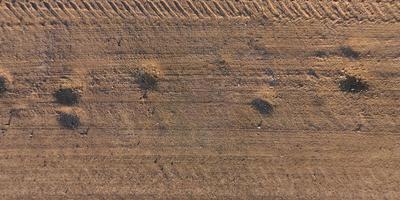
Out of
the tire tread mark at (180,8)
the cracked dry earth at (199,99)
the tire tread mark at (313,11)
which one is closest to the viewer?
the cracked dry earth at (199,99)

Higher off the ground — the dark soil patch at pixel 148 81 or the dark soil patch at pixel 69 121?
the dark soil patch at pixel 148 81

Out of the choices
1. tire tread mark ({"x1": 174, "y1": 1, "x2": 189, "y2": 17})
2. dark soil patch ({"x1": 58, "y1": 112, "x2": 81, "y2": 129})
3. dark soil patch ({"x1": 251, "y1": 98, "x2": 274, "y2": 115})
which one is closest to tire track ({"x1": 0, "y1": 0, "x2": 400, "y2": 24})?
tire tread mark ({"x1": 174, "y1": 1, "x2": 189, "y2": 17})

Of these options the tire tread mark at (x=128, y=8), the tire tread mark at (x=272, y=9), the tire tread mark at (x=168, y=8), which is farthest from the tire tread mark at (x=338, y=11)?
the tire tread mark at (x=128, y=8)

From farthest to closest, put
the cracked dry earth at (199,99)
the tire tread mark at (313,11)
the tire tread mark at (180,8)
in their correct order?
the tire tread mark at (180,8)
the tire tread mark at (313,11)
the cracked dry earth at (199,99)

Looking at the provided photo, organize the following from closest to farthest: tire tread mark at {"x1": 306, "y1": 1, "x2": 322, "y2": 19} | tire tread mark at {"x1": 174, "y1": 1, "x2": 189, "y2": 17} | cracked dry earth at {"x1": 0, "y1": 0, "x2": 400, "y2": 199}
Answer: cracked dry earth at {"x1": 0, "y1": 0, "x2": 400, "y2": 199}, tire tread mark at {"x1": 306, "y1": 1, "x2": 322, "y2": 19}, tire tread mark at {"x1": 174, "y1": 1, "x2": 189, "y2": 17}

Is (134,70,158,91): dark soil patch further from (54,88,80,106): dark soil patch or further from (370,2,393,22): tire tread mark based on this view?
(370,2,393,22): tire tread mark

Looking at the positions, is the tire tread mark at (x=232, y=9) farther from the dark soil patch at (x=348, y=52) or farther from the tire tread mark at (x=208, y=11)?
the dark soil patch at (x=348, y=52)

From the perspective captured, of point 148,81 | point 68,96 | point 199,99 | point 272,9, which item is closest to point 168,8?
point 148,81
